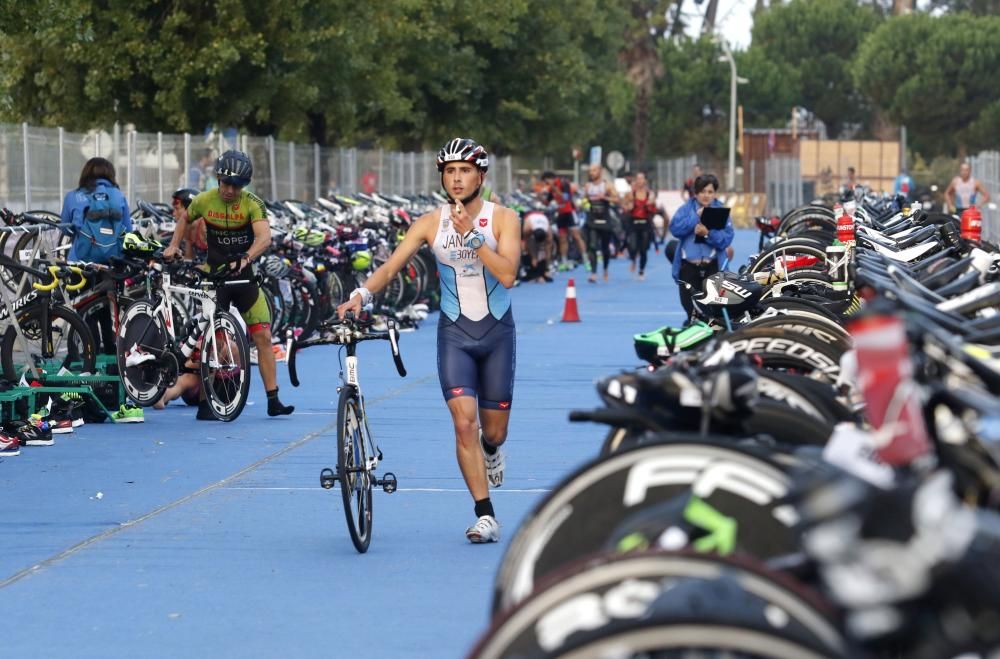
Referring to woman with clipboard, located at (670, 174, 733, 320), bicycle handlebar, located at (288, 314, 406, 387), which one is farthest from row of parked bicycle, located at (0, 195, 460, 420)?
woman with clipboard, located at (670, 174, 733, 320)

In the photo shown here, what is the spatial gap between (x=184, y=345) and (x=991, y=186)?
101ft

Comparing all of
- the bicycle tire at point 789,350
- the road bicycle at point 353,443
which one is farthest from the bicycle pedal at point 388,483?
the bicycle tire at point 789,350

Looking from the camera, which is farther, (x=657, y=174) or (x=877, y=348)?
(x=657, y=174)

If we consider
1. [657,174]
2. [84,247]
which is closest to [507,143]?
[657,174]

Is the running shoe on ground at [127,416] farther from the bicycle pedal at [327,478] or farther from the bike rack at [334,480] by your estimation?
the bicycle pedal at [327,478]

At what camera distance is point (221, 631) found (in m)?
7.61

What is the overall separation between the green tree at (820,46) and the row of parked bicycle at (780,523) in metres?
87.5

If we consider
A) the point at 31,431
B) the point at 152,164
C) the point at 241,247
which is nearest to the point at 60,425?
the point at 31,431

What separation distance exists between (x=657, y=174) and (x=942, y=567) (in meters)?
77.9

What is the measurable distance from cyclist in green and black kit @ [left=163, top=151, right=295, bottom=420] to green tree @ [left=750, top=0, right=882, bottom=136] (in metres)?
77.5

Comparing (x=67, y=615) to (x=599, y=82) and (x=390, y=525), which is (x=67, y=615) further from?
(x=599, y=82)

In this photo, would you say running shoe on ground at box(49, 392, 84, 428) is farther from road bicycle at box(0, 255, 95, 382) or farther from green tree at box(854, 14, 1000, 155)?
green tree at box(854, 14, 1000, 155)

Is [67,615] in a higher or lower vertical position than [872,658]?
lower

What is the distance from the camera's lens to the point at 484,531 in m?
9.52
